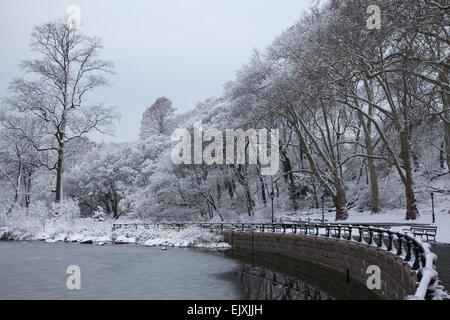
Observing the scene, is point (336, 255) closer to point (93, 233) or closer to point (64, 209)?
point (93, 233)

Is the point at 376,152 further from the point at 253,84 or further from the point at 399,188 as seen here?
the point at 253,84

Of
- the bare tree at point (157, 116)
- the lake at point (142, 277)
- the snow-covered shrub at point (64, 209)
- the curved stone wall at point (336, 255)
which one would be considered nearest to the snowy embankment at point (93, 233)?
the snow-covered shrub at point (64, 209)

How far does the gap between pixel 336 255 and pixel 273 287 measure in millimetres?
4386

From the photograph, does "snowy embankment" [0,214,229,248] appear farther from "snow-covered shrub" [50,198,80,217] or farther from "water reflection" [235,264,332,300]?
"water reflection" [235,264,332,300]

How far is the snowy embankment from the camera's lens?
3442cm

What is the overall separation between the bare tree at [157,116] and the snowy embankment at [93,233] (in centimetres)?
3153

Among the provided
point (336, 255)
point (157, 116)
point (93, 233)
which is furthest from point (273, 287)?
point (157, 116)

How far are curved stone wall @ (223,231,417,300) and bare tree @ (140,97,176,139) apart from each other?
1492 inches

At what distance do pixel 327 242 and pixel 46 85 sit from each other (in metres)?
26.0

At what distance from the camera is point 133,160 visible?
58.8 meters

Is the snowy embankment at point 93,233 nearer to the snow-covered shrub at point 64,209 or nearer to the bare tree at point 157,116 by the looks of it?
the snow-covered shrub at point 64,209

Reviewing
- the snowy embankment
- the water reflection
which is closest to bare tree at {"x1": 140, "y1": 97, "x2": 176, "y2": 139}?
the snowy embankment

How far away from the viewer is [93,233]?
37.8m

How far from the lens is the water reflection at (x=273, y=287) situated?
1592 cm
